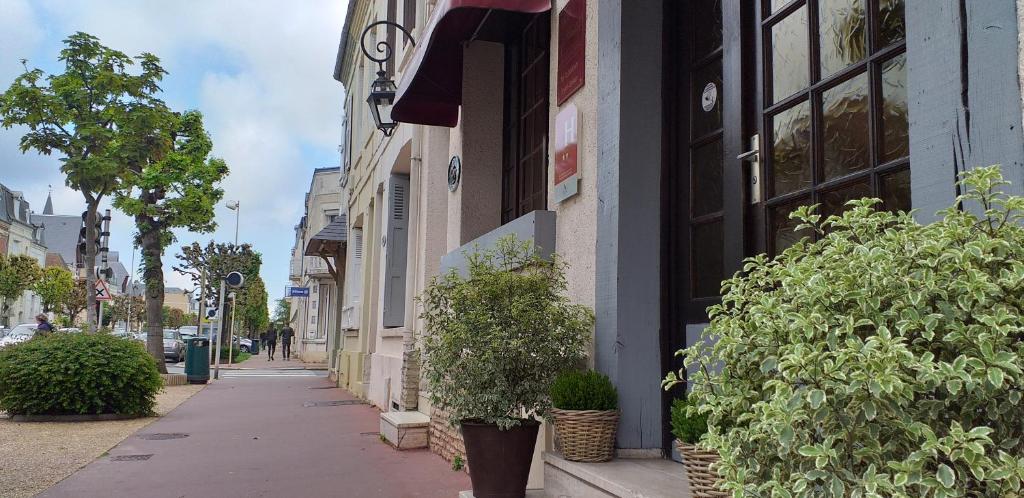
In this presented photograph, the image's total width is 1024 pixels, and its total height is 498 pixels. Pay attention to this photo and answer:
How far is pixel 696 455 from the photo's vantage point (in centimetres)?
280

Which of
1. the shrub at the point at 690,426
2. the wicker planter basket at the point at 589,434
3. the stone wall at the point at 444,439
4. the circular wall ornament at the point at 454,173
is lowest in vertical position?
the stone wall at the point at 444,439

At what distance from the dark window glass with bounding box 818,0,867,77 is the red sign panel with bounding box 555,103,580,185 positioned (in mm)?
1832

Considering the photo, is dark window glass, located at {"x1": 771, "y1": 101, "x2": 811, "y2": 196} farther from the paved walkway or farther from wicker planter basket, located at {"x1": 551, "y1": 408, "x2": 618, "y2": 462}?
the paved walkway

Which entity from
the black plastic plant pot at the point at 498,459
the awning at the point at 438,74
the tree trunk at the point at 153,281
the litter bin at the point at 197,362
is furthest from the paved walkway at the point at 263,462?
the litter bin at the point at 197,362

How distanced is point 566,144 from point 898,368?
3.56 m

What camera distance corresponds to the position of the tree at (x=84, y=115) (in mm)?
15531

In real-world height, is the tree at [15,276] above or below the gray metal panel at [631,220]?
above

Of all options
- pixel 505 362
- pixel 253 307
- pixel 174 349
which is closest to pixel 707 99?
pixel 505 362

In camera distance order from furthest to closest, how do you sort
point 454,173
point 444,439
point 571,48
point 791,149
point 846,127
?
1. point 454,173
2. point 444,439
3. point 571,48
4. point 791,149
5. point 846,127

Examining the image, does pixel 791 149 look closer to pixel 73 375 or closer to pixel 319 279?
pixel 73 375

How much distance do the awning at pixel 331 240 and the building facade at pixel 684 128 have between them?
1272cm

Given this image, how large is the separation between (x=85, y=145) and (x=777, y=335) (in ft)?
55.5

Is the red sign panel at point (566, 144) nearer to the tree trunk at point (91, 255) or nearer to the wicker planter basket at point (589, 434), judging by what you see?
the wicker planter basket at point (589, 434)

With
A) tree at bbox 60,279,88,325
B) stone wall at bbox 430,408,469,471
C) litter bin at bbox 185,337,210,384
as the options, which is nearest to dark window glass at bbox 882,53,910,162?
stone wall at bbox 430,408,469,471
